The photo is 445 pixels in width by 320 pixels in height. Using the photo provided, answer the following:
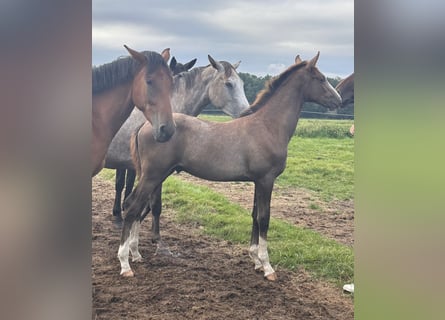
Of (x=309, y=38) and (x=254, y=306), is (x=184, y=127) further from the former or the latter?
(x=254, y=306)

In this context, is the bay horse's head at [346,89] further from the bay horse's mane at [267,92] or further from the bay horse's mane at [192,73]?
the bay horse's mane at [192,73]

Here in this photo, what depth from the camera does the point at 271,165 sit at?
2785 millimetres

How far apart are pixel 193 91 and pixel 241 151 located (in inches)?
20.1

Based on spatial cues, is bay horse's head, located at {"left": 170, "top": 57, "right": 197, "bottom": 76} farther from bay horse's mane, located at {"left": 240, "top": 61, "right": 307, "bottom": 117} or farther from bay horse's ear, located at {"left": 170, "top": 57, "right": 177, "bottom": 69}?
bay horse's mane, located at {"left": 240, "top": 61, "right": 307, "bottom": 117}

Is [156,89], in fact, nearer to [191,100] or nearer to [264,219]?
[191,100]

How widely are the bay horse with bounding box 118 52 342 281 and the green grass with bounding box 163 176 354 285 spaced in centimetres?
7

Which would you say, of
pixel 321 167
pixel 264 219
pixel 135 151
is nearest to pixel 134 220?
pixel 135 151

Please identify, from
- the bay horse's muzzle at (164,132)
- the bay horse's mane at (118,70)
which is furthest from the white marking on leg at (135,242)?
the bay horse's mane at (118,70)

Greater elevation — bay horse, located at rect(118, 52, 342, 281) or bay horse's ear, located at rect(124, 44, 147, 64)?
bay horse's ear, located at rect(124, 44, 147, 64)

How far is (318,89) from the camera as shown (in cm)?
283

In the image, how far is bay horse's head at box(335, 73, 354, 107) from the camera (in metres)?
2.71

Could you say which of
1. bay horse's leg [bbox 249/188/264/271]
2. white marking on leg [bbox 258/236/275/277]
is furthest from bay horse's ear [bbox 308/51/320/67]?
white marking on leg [bbox 258/236/275/277]

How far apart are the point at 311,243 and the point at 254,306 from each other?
0.56m
